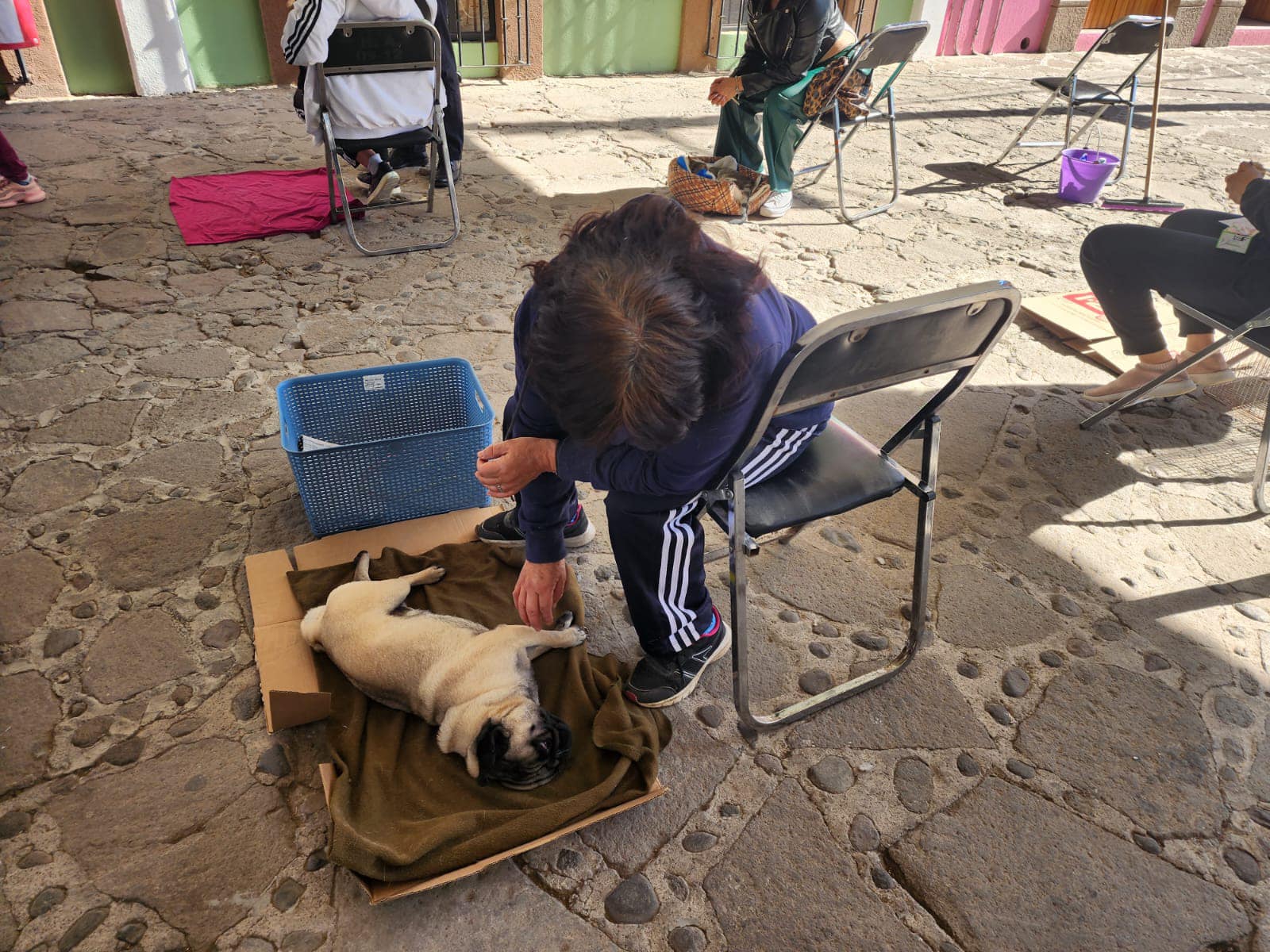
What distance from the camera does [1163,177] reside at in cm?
574

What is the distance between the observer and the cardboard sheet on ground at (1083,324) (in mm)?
3504

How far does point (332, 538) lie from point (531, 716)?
3.07ft

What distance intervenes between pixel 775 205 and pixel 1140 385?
231 cm

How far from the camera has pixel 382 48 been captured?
361cm

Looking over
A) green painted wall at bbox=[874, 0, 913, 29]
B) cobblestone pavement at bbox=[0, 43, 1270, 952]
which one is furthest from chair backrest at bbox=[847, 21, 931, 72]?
green painted wall at bbox=[874, 0, 913, 29]

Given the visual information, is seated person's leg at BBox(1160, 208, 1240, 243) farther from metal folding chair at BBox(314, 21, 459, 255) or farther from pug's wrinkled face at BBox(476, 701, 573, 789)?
metal folding chair at BBox(314, 21, 459, 255)

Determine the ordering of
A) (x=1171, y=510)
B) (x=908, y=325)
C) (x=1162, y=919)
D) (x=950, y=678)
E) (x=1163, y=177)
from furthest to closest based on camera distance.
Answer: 1. (x=1163, y=177)
2. (x=1171, y=510)
3. (x=950, y=678)
4. (x=1162, y=919)
5. (x=908, y=325)

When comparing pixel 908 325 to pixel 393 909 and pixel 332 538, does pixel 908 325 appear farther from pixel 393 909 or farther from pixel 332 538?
pixel 332 538

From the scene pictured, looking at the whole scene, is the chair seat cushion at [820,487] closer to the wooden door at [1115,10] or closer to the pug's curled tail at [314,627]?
the pug's curled tail at [314,627]

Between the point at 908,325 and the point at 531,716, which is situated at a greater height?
the point at 908,325

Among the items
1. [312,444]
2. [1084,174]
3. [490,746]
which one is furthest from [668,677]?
[1084,174]

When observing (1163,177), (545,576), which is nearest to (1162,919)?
(545,576)

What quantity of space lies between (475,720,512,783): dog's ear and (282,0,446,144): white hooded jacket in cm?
296

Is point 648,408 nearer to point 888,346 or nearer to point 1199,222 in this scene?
point 888,346
